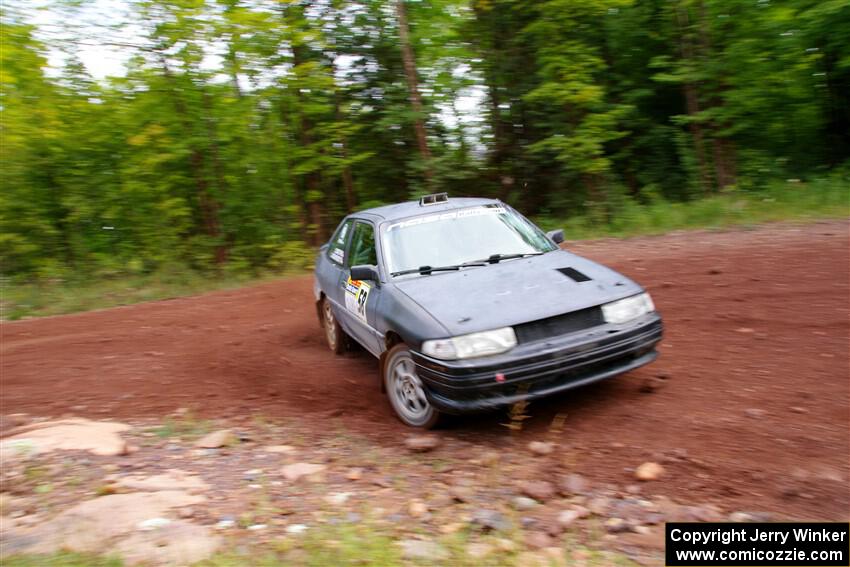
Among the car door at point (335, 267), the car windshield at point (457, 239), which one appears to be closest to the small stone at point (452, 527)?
the car windshield at point (457, 239)

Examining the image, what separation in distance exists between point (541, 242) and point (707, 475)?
9.15 ft

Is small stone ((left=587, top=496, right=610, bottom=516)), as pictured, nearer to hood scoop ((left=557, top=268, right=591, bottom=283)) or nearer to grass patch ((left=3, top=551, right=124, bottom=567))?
hood scoop ((left=557, top=268, right=591, bottom=283))

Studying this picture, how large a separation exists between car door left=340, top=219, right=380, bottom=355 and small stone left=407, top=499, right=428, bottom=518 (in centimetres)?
189

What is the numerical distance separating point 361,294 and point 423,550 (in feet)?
10.0

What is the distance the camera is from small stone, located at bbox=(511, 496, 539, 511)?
3.64 metres

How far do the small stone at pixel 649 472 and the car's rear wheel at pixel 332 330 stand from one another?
391cm

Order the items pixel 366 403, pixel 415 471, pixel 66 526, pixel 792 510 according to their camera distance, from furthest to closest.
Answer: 1. pixel 366 403
2. pixel 415 471
3. pixel 66 526
4. pixel 792 510

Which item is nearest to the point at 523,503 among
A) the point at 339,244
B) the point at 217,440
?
the point at 217,440

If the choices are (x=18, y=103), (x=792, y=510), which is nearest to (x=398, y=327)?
(x=792, y=510)

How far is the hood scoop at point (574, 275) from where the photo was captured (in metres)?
5.05

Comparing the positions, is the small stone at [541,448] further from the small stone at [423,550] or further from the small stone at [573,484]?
the small stone at [423,550]

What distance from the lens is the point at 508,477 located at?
4016 millimetres

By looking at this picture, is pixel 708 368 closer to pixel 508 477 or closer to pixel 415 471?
pixel 508 477

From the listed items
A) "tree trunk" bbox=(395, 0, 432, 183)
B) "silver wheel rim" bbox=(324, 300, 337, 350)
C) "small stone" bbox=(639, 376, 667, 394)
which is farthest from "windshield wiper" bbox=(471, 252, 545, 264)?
"tree trunk" bbox=(395, 0, 432, 183)
